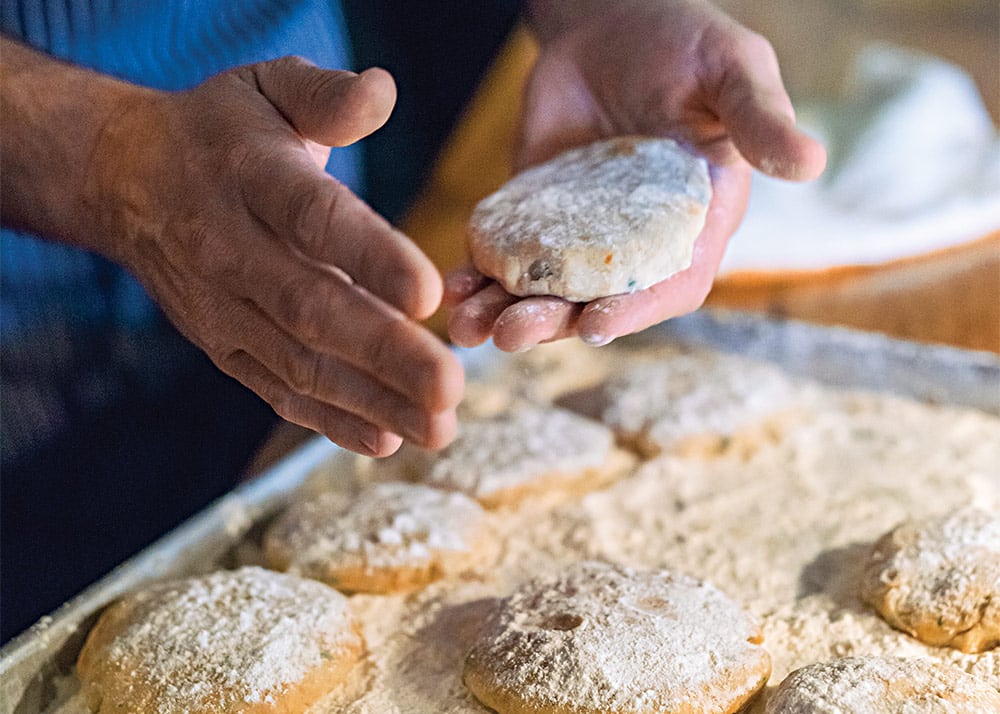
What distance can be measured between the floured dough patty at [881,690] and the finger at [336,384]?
1.03 feet

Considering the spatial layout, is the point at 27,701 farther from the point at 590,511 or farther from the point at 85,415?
the point at 590,511

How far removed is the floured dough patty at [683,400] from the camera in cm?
109

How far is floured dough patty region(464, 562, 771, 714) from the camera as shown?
0.68m

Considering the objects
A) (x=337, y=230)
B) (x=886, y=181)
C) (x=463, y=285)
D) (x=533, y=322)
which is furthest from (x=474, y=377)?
(x=886, y=181)

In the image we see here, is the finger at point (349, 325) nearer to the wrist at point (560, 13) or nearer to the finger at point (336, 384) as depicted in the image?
the finger at point (336, 384)

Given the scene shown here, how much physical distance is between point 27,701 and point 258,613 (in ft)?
0.67

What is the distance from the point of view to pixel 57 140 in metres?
0.76

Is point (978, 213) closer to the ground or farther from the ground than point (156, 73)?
closer to the ground

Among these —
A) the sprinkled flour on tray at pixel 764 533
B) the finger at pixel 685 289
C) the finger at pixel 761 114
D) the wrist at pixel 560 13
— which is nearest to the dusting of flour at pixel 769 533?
the sprinkled flour on tray at pixel 764 533

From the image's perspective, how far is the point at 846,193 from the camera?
1706mm

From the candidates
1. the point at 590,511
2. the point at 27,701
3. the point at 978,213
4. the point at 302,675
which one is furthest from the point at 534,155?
the point at 978,213

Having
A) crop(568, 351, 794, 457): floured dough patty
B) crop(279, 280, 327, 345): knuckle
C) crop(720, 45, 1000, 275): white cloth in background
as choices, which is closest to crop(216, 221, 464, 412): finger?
crop(279, 280, 327, 345): knuckle

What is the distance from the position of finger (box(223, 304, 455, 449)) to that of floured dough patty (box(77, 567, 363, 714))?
0.24 meters

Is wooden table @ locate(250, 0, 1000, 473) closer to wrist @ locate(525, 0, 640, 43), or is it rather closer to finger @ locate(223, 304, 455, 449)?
wrist @ locate(525, 0, 640, 43)
